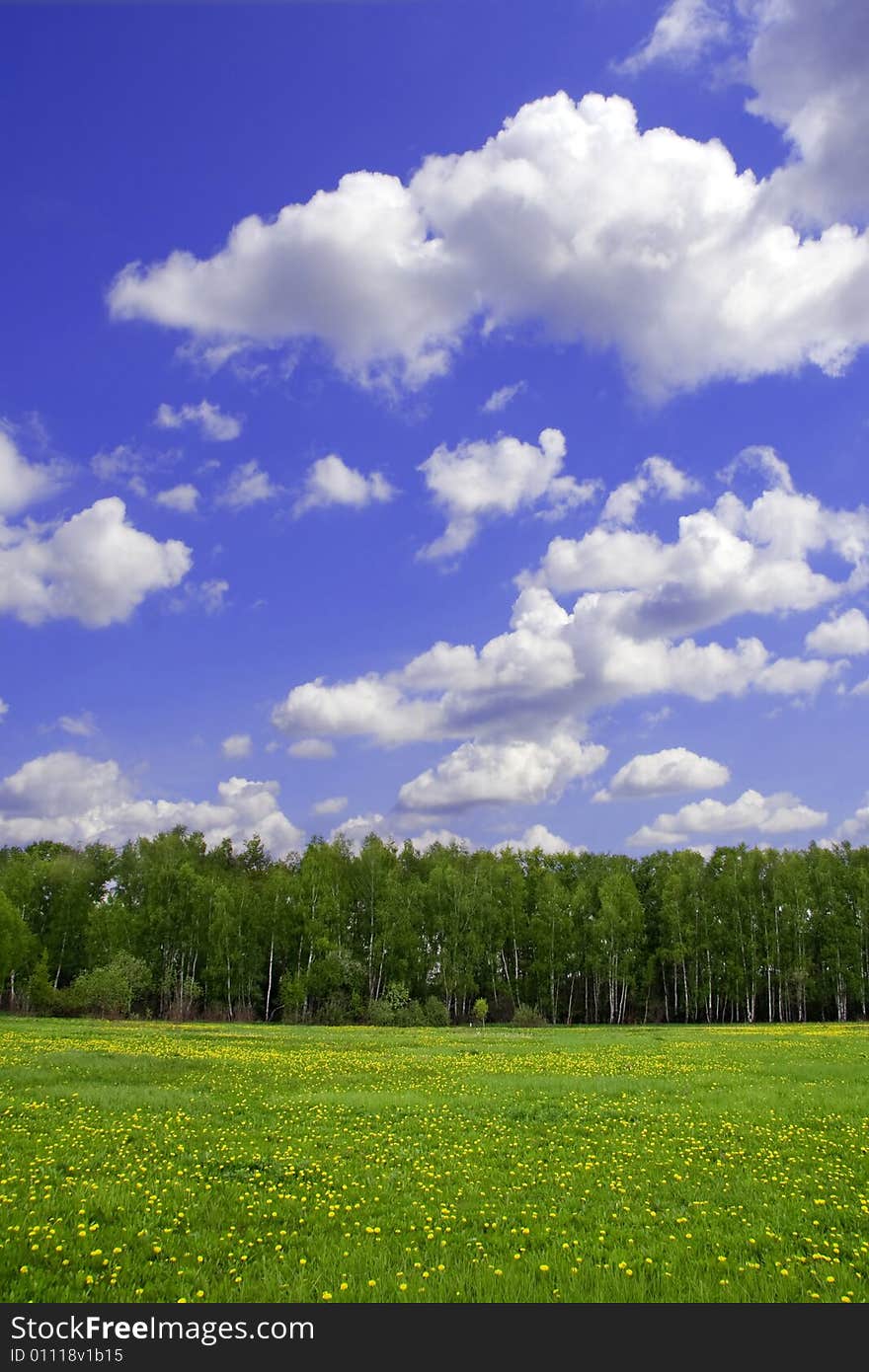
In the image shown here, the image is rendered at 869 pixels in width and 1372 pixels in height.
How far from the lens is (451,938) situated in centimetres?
8788

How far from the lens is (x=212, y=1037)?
4619cm

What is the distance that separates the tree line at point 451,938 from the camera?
82.3 m

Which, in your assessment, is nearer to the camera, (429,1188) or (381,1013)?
(429,1188)

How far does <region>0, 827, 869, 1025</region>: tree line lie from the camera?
270 ft

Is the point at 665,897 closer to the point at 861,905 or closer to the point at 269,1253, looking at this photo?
the point at 861,905

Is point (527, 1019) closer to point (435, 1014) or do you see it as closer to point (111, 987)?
point (435, 1014)

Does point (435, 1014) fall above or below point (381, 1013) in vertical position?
below

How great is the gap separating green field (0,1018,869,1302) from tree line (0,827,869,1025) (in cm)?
5729

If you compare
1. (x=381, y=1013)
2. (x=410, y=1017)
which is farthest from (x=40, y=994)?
(x=410, y=1017)

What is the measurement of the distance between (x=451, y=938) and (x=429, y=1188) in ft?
257

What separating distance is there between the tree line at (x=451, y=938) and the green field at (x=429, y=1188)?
57.3 m

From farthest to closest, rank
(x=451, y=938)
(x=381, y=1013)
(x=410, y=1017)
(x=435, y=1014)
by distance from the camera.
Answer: (x=451, y=938) → (x=435, y=1014) → (x=410, y=1017) → (x=381, y=1013)

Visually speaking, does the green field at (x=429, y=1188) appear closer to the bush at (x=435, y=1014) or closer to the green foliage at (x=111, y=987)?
the green foliage at (x=111, y=987)
